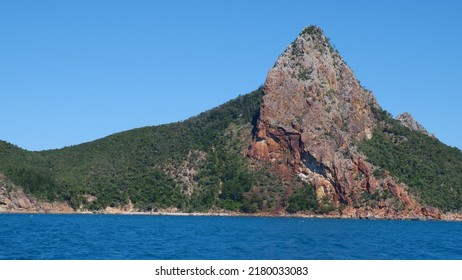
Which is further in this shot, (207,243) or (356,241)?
(356,241)

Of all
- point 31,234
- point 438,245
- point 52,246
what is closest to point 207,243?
point 52,246

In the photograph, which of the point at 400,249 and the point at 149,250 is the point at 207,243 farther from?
the point at 400,249

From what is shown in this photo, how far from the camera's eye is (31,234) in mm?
94500

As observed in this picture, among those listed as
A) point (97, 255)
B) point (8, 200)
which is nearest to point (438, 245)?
point (97, 255)

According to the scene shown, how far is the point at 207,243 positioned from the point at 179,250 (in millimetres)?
10765

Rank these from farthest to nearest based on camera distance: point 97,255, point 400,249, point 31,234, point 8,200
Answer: point 8,200 → point 31,234 → point 400,249 → point 97,255

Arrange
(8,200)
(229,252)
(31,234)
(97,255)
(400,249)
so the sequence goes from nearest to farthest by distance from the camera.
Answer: (97,255)
(229,252)
(400,249)
(31,234)
(8,200)

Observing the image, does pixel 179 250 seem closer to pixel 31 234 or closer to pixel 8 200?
pixel 31 234

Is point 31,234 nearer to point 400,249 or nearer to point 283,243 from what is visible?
point 283,243
